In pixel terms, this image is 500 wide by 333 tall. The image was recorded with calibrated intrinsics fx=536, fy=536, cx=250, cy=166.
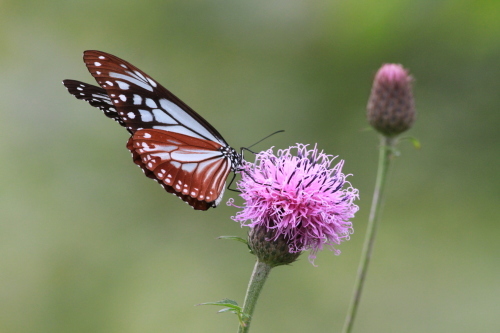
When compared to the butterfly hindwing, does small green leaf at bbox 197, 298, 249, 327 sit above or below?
below

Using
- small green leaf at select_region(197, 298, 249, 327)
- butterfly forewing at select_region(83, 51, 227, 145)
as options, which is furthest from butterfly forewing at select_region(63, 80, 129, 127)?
small green leaf at select_region(197, 298, 249, 327)

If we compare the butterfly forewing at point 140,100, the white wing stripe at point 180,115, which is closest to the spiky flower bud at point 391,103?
the butterfly forewing at point 140,100

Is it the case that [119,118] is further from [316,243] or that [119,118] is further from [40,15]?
[40,15]

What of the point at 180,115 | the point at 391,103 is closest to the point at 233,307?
the point at 180,115

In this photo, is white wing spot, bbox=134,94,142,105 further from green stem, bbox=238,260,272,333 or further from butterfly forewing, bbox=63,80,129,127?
green stem, bbox=238,260,272,333

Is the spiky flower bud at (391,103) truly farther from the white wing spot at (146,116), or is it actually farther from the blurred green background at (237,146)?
the blurred green background at (237,146)

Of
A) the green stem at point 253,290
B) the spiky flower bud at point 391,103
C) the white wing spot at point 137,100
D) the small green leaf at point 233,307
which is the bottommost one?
the small green leaf at point 233,307
